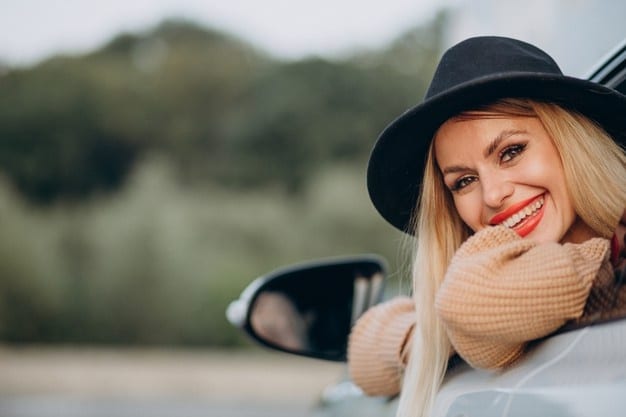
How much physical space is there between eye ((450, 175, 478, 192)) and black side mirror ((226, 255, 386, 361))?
0.58m

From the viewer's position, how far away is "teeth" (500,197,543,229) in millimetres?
1969

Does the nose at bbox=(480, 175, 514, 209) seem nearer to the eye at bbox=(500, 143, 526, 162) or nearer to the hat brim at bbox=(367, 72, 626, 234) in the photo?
the eye at bbox=(500, 143, 526, 162)

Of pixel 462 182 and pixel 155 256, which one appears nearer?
pixel 462 182

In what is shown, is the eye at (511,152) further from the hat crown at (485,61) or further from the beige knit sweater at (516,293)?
the beige knit sweater at (516,293)

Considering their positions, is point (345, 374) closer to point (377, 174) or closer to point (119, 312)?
point (377, 174)

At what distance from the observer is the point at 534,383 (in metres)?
1.31

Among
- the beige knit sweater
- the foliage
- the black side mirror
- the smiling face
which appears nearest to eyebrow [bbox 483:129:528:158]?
the smiling face

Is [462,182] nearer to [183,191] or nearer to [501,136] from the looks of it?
[501,136]

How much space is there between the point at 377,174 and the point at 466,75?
37 cm

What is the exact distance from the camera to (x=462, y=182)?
2.15 meters

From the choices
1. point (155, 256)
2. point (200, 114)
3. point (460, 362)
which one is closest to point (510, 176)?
point (460, 362)

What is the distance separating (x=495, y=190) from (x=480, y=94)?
0.73ft

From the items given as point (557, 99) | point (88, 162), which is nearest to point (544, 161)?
point (557, 99)

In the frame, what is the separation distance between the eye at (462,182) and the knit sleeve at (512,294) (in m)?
0.57
